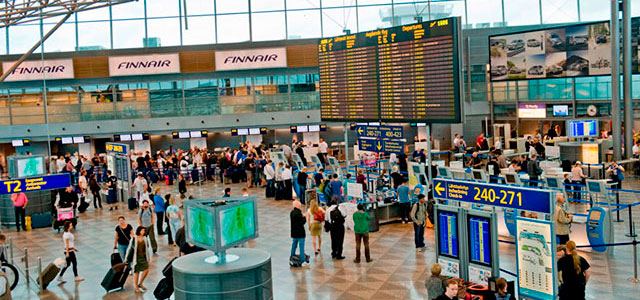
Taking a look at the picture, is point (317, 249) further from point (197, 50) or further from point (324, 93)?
point (197, 50)

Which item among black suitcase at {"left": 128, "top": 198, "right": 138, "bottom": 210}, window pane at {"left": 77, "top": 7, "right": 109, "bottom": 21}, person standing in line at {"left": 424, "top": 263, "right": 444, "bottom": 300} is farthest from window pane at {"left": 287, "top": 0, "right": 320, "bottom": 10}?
person standing in line at {"left": 424, "top": 263, "right": 444, "bottom": 300}

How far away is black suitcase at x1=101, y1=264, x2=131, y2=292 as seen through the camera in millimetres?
13344

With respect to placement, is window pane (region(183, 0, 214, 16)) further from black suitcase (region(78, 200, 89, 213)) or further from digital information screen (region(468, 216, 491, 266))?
digital information screen (region(468, 216, 491, 266))

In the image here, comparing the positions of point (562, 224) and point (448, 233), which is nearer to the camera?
point (448, 233)

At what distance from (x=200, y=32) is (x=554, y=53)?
1957 cm

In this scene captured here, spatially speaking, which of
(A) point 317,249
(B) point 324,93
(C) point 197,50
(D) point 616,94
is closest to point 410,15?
(C) point 197,50

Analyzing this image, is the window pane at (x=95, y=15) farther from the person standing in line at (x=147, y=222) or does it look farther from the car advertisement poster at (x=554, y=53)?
the person standing in line at (x=147, y=222)

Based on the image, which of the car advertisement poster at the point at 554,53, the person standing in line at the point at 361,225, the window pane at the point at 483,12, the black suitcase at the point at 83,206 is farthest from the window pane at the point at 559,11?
the person standing in line at the point at 361,225

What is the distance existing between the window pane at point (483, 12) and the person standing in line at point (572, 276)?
30482 millimetres

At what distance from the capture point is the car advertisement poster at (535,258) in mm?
10297

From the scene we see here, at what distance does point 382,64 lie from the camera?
17.5m

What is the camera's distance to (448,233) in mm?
11734

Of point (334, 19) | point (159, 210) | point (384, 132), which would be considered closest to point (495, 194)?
point (384, 132)

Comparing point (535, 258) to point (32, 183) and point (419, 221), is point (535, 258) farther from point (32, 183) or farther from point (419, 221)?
point (32, 183)
